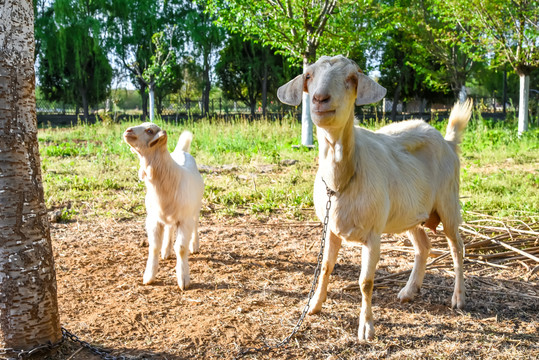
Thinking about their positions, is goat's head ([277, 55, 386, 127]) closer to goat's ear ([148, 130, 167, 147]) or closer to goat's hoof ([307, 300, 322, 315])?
goat's hoof ([307, 300, 322, 315])

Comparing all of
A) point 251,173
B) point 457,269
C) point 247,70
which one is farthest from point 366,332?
point 247,70

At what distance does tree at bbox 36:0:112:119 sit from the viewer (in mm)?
26027

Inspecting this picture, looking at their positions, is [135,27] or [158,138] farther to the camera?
[135,27]

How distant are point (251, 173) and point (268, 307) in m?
5.84

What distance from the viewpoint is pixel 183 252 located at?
431 centimetres

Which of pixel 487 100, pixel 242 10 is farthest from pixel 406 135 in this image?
pixel 487 100

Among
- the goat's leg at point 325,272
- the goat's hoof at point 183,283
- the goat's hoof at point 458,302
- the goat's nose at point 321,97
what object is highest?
the goat's nose at point 321,97

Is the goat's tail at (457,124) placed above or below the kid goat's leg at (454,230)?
above

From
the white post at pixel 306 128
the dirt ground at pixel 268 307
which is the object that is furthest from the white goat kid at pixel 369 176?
the white post at pixel 306 128

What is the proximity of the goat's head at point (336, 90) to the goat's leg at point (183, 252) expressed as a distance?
1986 millimetres

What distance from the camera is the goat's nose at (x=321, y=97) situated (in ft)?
8.86

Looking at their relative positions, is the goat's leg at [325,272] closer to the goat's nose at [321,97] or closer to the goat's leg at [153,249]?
the goat's nose at [321,97]

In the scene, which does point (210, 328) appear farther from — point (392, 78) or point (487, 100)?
point (487, 100)

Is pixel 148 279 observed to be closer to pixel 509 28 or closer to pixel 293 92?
pixel 293 92
